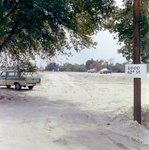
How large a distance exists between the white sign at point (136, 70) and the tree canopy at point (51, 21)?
14.9ft

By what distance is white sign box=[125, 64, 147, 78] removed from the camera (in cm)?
671

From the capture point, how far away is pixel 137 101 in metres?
7.05

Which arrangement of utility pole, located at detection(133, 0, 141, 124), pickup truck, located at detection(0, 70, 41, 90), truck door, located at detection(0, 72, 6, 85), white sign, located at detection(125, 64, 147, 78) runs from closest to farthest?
white sign, located at detection(125, 64, 147, 78)
utility pole, located at detection(133, 0, 141, 124)
pickup truck, located at detection(0, 70, 41, 90)
truck door, located at detection(0, 72, 6, 85)

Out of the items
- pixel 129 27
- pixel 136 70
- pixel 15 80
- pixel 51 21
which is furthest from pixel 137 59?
pixel 15 80

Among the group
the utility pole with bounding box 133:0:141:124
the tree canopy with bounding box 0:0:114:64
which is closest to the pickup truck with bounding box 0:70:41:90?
the tree canopy with bounding box 0:0:114:64

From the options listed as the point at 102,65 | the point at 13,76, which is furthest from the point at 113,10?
the point at 102,65

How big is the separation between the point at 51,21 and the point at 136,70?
21.5 ft

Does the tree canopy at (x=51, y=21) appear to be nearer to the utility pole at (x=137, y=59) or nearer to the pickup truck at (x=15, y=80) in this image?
the utility pole at (x=137, y=59)

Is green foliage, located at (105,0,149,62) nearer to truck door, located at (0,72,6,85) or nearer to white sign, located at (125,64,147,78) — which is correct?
white sign, located at (125,64,147,78)

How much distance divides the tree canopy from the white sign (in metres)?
4.55

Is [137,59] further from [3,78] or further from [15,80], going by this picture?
[3,78]

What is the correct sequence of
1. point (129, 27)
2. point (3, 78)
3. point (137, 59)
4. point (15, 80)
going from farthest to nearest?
1. point (3, 78)
2. point (15, 80)
3. point (129, 27)
4. point (137, 59)

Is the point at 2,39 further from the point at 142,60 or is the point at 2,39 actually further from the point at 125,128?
the point at 125,128

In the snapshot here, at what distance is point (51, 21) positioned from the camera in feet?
37.7
